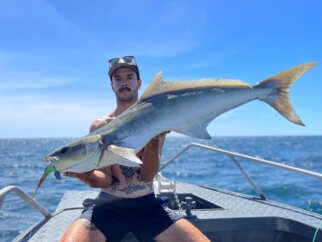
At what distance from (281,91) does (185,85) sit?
2.79ft

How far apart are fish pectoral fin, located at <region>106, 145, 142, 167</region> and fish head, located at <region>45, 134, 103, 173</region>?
9cm

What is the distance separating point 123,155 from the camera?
292cm

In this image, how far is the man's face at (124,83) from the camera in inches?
168

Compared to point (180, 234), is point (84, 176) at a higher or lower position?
higher

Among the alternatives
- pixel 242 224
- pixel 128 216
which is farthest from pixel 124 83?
pixel 242 224

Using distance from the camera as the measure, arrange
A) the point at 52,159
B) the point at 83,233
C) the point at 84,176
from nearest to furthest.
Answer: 1. the point at 52,159
2. the point at 84,176
3. the point at 83,233

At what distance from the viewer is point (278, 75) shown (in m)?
3.24

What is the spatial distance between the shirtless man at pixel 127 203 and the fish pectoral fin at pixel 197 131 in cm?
42

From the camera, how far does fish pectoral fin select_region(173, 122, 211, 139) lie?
10.7 feet

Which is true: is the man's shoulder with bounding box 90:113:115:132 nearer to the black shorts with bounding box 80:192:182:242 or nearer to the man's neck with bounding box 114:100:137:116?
the man's neck with bounding box 114:100:137:116

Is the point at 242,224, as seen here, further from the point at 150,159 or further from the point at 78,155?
the point at 78,155

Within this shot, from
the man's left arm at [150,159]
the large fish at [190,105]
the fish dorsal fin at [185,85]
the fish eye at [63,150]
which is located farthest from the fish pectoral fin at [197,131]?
the fish eye at [63,150]

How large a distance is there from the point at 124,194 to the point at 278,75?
2083 mm

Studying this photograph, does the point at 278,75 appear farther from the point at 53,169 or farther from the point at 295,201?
the point at 295,201
